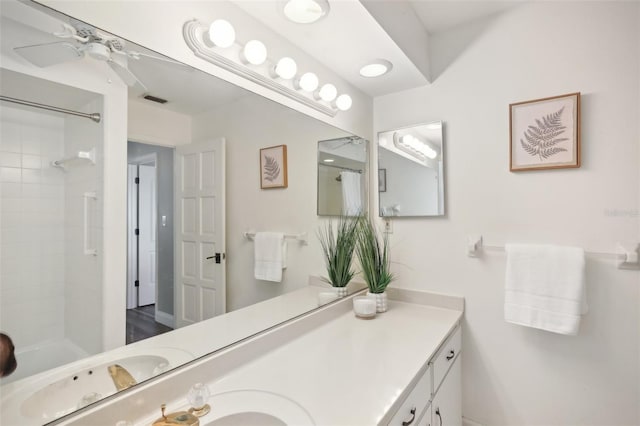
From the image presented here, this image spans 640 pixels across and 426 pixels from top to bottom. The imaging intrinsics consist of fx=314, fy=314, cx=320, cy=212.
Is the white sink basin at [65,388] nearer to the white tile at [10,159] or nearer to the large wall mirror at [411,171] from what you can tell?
the white tile at [10,159]

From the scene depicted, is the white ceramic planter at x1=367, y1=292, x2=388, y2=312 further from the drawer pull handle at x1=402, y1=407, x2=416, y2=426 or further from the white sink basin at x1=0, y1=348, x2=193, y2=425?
the white sink basin at x1=0, y1=348, x2=193, y2=425

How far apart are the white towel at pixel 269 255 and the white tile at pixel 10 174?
0.78 m

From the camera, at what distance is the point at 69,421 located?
0.71m

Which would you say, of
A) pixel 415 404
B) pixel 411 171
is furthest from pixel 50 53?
pixel 411 171

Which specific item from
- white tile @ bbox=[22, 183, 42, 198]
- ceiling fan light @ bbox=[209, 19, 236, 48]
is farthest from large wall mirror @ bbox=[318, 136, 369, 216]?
white tile @ bbox=[22, 183, 42, 198]

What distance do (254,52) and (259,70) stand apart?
101mm

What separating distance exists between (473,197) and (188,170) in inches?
57.0

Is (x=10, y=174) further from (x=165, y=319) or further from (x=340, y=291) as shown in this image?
(x=340, y=291)

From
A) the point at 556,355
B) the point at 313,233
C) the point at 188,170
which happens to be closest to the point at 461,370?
the point at 556,355

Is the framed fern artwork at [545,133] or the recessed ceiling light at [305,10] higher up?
the recessed ceiling light at [305,10]

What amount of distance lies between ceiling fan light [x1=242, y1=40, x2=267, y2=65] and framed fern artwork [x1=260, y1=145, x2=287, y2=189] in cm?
36

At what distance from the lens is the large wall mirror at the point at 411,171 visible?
5.96ft

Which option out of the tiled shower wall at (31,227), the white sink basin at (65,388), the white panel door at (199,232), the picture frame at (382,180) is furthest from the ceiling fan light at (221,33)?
the picture frame at (382,180)

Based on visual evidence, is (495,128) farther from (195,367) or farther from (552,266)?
(195,367)
